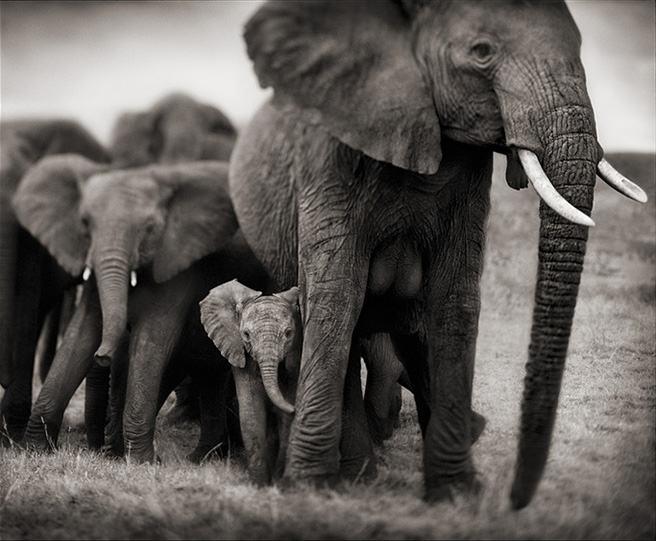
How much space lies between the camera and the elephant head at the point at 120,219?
5707 millimetres

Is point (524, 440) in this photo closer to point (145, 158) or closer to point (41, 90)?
point (41, 90)

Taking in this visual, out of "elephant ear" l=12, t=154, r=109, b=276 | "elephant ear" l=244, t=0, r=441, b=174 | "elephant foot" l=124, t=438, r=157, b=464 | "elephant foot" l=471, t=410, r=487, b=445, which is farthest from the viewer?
"elephant ear" l=12, t=154, r=109, b=276

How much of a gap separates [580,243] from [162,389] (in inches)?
121

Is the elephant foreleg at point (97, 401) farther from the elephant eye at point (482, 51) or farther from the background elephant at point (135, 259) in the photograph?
the elephant eye at point (482, 51)

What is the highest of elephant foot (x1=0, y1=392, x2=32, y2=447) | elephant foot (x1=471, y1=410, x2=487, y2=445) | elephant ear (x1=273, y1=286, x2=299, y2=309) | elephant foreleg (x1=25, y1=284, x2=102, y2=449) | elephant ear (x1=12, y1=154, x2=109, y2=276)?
elephant ear (x1=12, y1=154, x2=109, y2=276)

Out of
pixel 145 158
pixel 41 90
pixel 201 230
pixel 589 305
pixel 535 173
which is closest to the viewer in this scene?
pixel 535 173

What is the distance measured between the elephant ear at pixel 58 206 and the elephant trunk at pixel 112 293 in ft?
1.36

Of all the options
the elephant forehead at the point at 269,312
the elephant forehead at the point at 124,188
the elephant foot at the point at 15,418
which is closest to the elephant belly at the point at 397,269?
the elephant forehead at the point at 269,312

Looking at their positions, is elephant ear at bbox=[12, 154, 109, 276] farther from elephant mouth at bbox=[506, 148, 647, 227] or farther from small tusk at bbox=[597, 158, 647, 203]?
small tusk at bbox=[597, 158, 647, 203]

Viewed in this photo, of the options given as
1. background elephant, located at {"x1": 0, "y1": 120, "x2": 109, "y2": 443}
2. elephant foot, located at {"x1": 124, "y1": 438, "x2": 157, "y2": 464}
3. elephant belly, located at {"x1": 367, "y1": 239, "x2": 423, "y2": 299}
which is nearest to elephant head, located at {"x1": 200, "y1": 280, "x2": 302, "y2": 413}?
elephant belly, located at {"x1": 367, "y1": 239, "x2": 423, "y2": 299}

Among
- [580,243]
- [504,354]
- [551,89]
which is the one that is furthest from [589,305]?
[551,89]

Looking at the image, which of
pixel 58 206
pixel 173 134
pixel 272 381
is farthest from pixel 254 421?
pixel 173 134

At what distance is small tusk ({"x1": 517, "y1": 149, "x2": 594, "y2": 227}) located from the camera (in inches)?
144

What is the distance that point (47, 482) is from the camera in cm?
487
